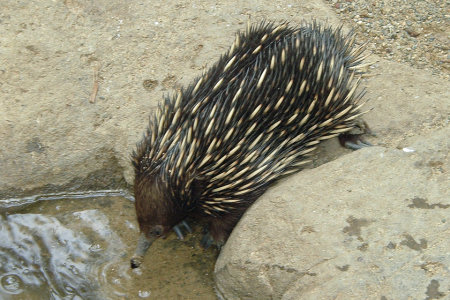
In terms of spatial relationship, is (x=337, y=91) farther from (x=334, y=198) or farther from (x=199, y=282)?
(x=199, y=282)

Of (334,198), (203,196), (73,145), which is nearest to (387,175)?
(334,198)

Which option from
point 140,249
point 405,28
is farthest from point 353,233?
point 405,28

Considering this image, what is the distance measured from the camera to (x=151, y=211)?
3367mm

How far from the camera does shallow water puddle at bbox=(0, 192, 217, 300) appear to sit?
11.8ft

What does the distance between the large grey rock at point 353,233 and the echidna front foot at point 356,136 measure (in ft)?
1.74

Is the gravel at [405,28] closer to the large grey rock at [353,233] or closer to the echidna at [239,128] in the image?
the echidna at [239,128]

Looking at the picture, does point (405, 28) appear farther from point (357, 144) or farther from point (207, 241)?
point (207, 241)

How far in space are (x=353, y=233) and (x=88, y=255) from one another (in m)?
1.67

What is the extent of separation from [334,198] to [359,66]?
1.23 m

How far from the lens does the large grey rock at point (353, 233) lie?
2.87 metres

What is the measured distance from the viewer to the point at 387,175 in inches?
132

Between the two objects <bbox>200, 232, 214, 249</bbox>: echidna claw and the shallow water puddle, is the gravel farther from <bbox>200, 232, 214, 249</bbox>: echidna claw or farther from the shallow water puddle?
the shallow water puddle

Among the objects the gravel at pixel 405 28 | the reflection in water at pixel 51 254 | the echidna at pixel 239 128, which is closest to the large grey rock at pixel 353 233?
the echidna at pixel 239 128

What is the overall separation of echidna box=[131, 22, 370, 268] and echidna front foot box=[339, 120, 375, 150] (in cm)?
13
